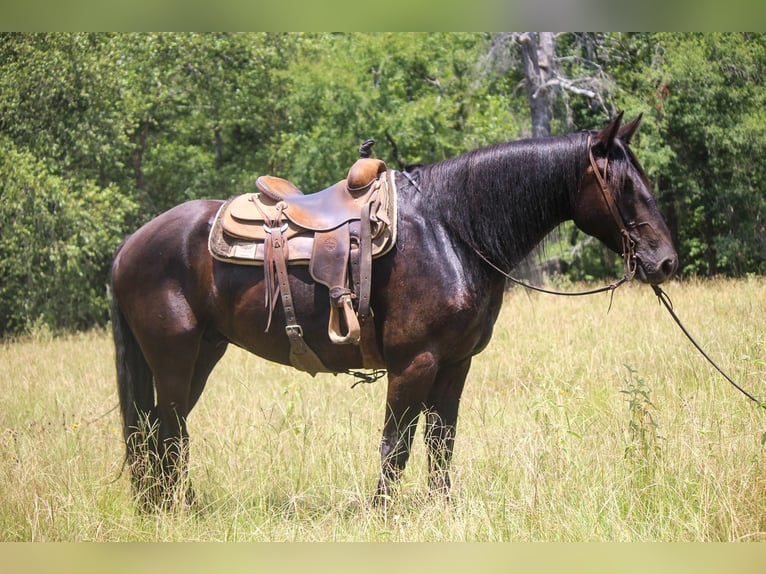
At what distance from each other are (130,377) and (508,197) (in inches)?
79.8

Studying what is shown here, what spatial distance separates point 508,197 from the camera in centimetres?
314

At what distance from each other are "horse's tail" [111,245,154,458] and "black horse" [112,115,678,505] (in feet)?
0.27

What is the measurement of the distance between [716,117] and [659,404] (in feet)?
8.77

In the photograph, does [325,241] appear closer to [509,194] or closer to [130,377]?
[509,194]

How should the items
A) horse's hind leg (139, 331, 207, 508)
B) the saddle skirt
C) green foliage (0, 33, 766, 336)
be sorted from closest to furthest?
the saddle skirt < horse's hind leg (139, 331, 207, 508) < green foliage (0, 33, 766, 336)

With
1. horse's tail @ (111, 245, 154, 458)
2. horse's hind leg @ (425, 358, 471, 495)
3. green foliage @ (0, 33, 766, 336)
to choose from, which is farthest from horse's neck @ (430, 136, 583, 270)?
horse's tail @ (111, 245, 154, 458)

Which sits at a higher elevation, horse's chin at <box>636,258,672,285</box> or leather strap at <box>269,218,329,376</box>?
horse's chin at <box>636,258,672,285</box>

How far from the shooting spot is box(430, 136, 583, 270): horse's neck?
3.10 m

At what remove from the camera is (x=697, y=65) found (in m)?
5.72

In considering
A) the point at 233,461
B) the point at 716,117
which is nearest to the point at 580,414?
the point at 233,461

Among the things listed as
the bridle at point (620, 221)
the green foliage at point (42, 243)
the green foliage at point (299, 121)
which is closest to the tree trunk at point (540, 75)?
the green foliage at point (299, 121)

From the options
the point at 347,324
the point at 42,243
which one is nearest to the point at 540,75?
the point at 42,243

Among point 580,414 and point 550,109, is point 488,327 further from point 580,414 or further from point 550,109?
point 550,109

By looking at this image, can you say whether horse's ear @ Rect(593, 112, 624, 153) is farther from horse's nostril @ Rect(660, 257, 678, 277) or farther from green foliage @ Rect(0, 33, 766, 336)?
green foliage @ Rect(0, 33, 766, 336)
